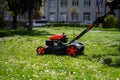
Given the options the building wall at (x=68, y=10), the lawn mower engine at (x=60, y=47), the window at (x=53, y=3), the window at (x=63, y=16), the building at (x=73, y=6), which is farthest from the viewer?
the window at (x=53, y=3)

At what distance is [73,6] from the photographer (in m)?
95.2

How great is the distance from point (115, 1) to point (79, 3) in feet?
265

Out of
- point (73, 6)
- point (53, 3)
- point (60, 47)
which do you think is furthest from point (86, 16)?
point (60, 47)

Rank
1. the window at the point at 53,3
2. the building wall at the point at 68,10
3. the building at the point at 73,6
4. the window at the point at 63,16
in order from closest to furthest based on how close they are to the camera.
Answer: the building at the point at 73,6, the building wall at the point at 68,10, the window at the point at 63,16, the window at the point at 53,3

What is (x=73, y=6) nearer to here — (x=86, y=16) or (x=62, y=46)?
(x=86, y=16)

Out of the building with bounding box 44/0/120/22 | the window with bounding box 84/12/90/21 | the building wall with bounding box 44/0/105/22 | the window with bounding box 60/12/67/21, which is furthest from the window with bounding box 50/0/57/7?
the window with bounding box 84/12/90/21

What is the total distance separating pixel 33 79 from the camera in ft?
33.9

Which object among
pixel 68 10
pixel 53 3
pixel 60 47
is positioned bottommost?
pixel 68 10

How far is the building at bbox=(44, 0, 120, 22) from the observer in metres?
95.7

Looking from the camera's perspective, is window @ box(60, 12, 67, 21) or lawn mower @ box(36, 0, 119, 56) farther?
window @ box(60, 12, 67, 21)

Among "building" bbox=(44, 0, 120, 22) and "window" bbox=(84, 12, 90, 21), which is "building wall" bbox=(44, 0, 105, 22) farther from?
"window" bbox=(84, 12, 90, 21)

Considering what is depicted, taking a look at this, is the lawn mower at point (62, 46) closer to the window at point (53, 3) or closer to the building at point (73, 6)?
the building at point (73, 6)

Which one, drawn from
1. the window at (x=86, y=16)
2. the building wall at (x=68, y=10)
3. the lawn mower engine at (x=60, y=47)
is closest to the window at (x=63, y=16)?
the building wall at (x=68, y=10)

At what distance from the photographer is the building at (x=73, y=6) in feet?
314
